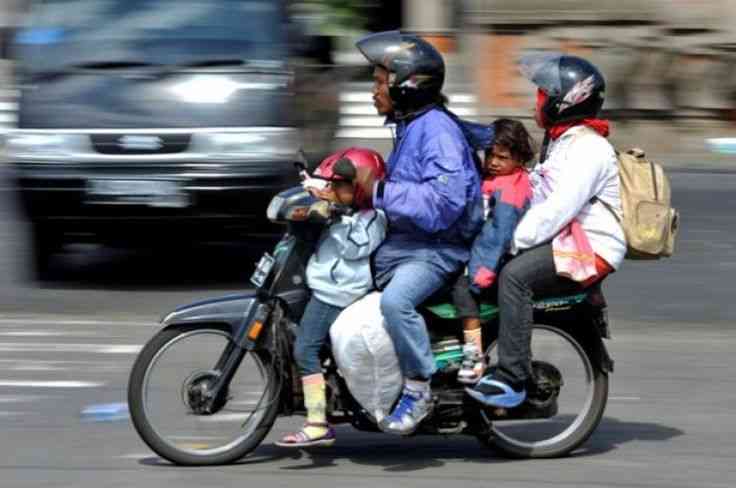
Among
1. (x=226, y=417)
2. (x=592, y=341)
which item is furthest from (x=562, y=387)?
(x=226, y=417)

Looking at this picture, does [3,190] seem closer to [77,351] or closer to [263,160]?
[263,160]

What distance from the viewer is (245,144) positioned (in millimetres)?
10680

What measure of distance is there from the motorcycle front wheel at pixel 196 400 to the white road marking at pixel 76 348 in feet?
8.00

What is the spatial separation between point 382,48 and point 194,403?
151 cm

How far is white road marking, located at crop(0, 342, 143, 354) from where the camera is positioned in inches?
348

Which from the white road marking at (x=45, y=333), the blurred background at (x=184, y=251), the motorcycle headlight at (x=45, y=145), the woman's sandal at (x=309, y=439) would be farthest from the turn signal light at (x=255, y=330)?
the motorcycle headlight at (x=45, y=145)

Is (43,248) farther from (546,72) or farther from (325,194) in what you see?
(546,72)

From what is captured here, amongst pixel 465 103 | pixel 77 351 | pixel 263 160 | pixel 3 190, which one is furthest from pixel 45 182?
pixel 465 103

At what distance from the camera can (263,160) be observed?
1067 centimetres

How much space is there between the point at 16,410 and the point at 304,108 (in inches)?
182

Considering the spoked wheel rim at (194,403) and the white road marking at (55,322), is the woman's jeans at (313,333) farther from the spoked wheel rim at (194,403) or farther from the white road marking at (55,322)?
the white road marking at (55,322)

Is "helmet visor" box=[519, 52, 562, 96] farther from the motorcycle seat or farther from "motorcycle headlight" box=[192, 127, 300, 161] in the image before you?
"motorcycle headlight" box=[192, 127, 300, 161]

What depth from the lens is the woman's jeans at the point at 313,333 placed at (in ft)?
20.7

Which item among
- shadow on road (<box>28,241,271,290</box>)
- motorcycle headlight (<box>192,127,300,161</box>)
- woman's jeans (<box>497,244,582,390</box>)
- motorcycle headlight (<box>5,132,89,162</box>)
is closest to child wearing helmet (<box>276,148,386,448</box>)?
woman's jeans (<box>497,244,582,390</box>)
